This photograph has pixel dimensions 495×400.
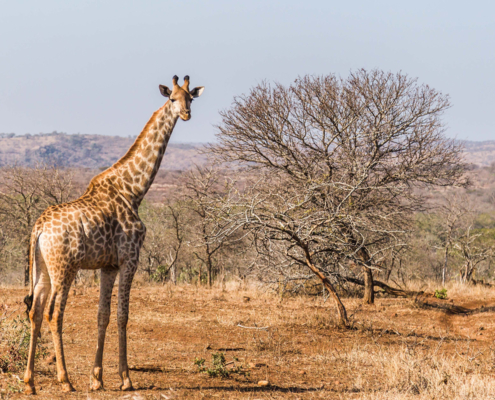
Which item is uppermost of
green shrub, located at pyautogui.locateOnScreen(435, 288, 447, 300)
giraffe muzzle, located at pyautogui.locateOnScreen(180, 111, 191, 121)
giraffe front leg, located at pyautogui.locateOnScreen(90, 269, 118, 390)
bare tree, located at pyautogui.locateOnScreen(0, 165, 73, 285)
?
giraffe muzzle, located at pyautogui.locateOnScreen(180, 111, 191, 121)

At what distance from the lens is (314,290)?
18984 millimetres

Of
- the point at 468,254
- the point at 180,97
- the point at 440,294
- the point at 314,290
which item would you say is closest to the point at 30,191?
the point at 314,290

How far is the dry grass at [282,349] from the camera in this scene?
6.97 meters

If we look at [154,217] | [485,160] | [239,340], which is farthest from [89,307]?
[485,160]

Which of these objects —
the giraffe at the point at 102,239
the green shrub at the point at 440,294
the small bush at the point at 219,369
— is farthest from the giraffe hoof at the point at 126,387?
the green shrub at the point at 440,294

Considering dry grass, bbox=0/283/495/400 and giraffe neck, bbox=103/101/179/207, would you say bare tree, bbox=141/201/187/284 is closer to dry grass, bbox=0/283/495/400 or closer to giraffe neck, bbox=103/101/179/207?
Result: dry grass, bbox=0/283/495/400

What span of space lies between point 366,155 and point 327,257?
12.9 ft

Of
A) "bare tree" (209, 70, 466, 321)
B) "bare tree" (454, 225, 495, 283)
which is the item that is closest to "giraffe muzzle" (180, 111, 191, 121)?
"bare tree" (209, 70, 466, 321)

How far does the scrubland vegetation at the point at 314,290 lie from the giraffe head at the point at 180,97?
8.13 ft

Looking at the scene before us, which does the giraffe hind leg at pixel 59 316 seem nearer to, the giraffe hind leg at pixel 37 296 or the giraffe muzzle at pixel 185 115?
the giraffe hind leg at pixel 37 296

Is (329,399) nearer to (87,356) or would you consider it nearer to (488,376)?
(488,376)

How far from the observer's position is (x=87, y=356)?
8805 mm

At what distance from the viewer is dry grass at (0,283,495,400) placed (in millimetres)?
6970

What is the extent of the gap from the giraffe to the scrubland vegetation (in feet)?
2.64
